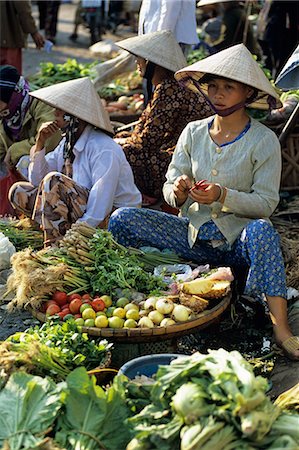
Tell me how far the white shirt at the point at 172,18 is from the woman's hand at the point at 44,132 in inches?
72.7

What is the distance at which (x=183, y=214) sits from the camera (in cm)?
444

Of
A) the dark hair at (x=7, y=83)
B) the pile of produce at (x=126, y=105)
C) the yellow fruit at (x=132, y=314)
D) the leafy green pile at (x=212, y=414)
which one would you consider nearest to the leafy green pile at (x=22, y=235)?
the dark hair at (x=7, y=83)

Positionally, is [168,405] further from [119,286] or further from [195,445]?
[119,286]

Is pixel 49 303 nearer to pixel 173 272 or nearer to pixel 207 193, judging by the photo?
pixel 173 272

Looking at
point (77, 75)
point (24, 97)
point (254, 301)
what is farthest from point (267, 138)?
point (77, 75)

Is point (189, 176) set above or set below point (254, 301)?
above

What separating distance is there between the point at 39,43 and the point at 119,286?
16.5 ft

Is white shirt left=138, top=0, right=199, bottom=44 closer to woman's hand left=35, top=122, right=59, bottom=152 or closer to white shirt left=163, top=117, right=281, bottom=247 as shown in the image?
woman's hand left=35, top=122, right=59, bottom=152

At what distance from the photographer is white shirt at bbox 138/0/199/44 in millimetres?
6402

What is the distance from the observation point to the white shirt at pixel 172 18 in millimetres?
6402

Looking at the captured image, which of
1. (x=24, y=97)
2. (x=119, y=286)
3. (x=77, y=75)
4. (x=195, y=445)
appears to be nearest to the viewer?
(x=195, y=445)

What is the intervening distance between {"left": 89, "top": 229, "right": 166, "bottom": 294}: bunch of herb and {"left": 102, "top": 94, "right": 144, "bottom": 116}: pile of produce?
302 centimetres

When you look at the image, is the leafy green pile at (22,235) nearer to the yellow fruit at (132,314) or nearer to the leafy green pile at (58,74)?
the yellow fruit at (132,314)

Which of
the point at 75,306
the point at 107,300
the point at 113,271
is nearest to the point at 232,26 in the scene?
the point at 113,271
